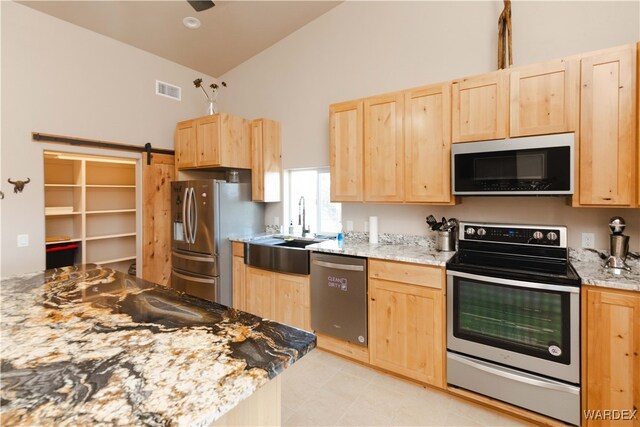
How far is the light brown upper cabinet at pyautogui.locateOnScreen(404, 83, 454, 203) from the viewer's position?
8.30ft

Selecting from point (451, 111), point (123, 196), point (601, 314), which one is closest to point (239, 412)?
point (601, 314)

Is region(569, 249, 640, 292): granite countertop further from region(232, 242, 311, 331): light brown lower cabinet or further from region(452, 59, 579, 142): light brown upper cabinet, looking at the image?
region(232, 242, 311, 331): light brown lower cabinet

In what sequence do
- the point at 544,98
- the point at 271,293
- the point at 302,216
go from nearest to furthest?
the point at 544,98, the point at 271,293, the point at 302,216

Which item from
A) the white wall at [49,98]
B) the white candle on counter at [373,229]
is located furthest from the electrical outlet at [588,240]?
the white wall at [49,98]

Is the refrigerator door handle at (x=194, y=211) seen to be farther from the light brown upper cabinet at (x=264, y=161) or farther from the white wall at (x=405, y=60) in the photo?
the white wall at (x=405, y=60)

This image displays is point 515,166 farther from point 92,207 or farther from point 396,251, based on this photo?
point 92,207

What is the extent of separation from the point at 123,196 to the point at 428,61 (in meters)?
5.06

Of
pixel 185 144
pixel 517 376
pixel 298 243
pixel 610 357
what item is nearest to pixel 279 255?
pixel 298 243

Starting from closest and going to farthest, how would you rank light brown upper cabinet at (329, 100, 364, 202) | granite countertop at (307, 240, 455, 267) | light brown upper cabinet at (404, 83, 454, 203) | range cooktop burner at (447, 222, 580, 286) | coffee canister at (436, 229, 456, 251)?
range cooktop burner at (447, 222, 580, 286) → granite countertop at (307, 240, 455, 267) → light brown upper cabinet at (404, 83, 454, 203) → coffee canister at (436, 229, 456, 251) → light brown upper cabinet at (329, 100, 364, 202)

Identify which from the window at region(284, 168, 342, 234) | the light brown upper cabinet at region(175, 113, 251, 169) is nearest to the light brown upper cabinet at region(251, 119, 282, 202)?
the light brown upper cabinet at region(175, 113, 251, 169)

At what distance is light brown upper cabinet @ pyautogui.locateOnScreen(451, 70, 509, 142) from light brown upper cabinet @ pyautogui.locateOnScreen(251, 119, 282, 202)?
7.46 ft

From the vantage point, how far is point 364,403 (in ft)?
7.52

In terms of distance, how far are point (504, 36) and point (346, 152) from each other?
163 centimetres

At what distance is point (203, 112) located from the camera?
182 inches
